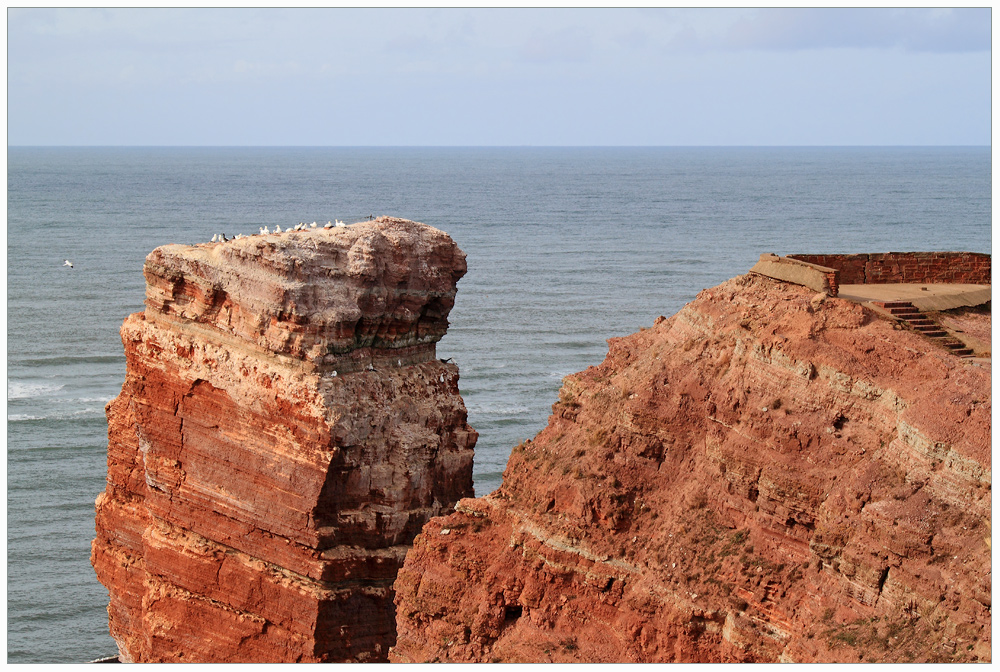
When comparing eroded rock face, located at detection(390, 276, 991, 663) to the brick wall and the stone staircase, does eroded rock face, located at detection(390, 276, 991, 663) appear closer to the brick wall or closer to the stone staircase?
the stone staircase

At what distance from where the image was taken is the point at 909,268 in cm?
3566

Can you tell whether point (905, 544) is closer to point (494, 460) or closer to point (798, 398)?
point (798, 398)

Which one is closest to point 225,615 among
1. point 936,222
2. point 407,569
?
point 407,569

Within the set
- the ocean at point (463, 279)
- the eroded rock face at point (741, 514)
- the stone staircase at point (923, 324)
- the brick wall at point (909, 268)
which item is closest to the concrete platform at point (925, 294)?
the stone staircase at point (923, 324)

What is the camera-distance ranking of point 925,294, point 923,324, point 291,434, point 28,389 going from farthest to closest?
1. point 28,389
2. point 291,434
3. point 925,294
4. point 923,324

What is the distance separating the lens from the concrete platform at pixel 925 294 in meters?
31.1

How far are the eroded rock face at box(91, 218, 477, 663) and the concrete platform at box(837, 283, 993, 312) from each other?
13214 mm

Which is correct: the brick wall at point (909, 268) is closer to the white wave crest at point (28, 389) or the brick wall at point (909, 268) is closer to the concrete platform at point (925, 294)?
the concrete platform at point (925, 294)

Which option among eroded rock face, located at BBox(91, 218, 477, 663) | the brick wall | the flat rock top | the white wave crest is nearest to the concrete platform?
the brick wall

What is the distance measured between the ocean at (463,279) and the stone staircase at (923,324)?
26.9 m

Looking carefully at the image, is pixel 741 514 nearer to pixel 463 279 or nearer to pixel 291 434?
pixel 291 434

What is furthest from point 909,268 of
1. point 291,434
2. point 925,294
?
point 291,434

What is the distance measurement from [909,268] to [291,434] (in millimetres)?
17637

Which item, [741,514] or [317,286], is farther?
[317,286]
